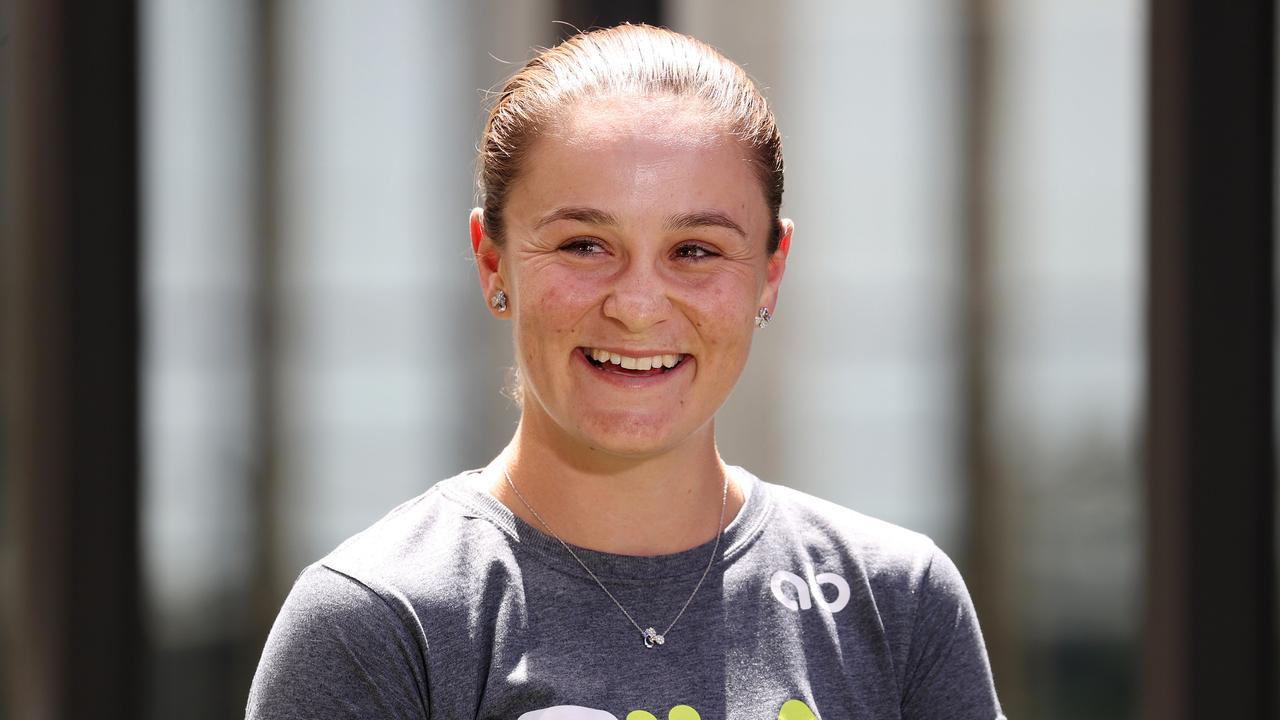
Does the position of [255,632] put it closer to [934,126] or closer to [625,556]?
[934,126]

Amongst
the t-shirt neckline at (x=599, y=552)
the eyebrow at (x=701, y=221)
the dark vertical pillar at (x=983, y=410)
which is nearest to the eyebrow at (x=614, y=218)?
the eyebrow at (x=701, y=221)

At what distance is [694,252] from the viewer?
118 centimetres

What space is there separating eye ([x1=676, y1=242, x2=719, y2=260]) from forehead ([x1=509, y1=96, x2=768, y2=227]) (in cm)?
3

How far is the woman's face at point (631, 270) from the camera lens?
1136mm

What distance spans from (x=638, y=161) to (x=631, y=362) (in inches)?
6.3

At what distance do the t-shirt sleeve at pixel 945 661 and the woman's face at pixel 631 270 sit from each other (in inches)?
10.7

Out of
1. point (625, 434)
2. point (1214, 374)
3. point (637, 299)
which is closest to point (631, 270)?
point (637, 299)

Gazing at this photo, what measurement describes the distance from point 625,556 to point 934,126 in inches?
119

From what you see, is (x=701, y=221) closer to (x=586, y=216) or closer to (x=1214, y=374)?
(x=586, y=216)

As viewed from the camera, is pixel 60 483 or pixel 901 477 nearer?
pixel 60 483

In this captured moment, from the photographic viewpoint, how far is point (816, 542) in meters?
1.25

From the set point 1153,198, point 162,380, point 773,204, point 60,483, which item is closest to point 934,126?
point 1153,198

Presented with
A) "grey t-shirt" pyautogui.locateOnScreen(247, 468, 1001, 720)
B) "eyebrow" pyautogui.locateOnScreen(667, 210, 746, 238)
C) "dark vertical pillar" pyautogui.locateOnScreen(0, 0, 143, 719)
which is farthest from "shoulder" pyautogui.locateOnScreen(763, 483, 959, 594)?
"dark vertical pillar" pyautogui.locateOnScreen(0, 0, 143, 719)

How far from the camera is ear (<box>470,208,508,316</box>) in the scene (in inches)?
48.4
